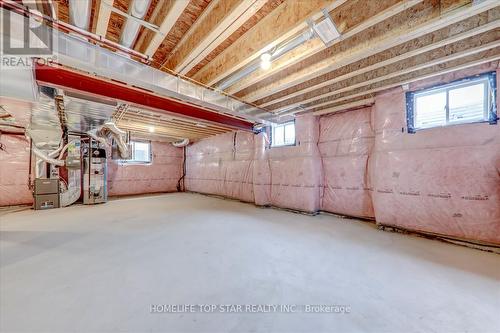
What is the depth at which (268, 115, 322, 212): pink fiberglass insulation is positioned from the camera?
12.7 feet

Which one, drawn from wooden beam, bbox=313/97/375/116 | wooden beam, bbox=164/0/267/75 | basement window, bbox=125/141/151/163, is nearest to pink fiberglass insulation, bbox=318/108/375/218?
wooden beam, bbox=313/97/375/116

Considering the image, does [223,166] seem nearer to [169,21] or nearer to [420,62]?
[169,21]

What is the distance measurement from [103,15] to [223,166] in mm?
4888

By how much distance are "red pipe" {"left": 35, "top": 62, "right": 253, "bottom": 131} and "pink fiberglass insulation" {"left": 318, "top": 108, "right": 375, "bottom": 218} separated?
2.50m

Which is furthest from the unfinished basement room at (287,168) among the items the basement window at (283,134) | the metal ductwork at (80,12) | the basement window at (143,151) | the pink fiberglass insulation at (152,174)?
the basement window at (143,151)

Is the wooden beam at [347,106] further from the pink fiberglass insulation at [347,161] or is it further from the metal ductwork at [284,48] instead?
the metal ductwork at [284,48]

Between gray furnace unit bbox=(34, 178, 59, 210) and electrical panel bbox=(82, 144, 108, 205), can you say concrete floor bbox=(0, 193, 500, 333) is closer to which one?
gray furnace unit bbox=(34, 178, 59, 210)

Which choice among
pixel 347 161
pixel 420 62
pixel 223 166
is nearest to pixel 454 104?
pixel 420 62

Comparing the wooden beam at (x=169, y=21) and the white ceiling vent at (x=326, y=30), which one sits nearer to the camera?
the wooden beam at (x=169, y=21)

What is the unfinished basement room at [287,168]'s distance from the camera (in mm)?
1286

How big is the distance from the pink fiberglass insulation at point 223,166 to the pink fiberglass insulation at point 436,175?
3077mm

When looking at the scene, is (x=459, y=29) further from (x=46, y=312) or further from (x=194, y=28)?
(x=46, y=312)

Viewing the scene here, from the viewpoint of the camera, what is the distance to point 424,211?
8.61 feet

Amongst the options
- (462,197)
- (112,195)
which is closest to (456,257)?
(462,197)
